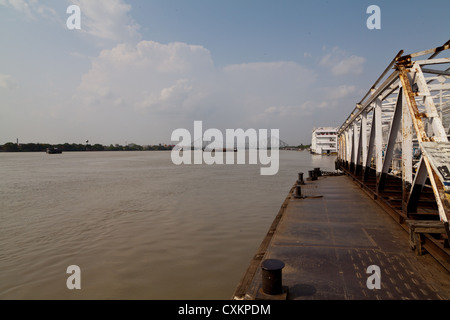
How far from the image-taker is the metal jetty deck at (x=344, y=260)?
4.30m

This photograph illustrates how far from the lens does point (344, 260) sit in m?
5.62

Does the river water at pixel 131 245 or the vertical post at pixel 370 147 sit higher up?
the vertical post at pixel 370 147

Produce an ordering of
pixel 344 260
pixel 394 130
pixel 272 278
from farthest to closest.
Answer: pixel 394 130
pixel 344 260
pixel 272 278

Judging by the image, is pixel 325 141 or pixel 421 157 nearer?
pixel 421 157

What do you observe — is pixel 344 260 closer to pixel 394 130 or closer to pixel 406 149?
pixel 406 149
